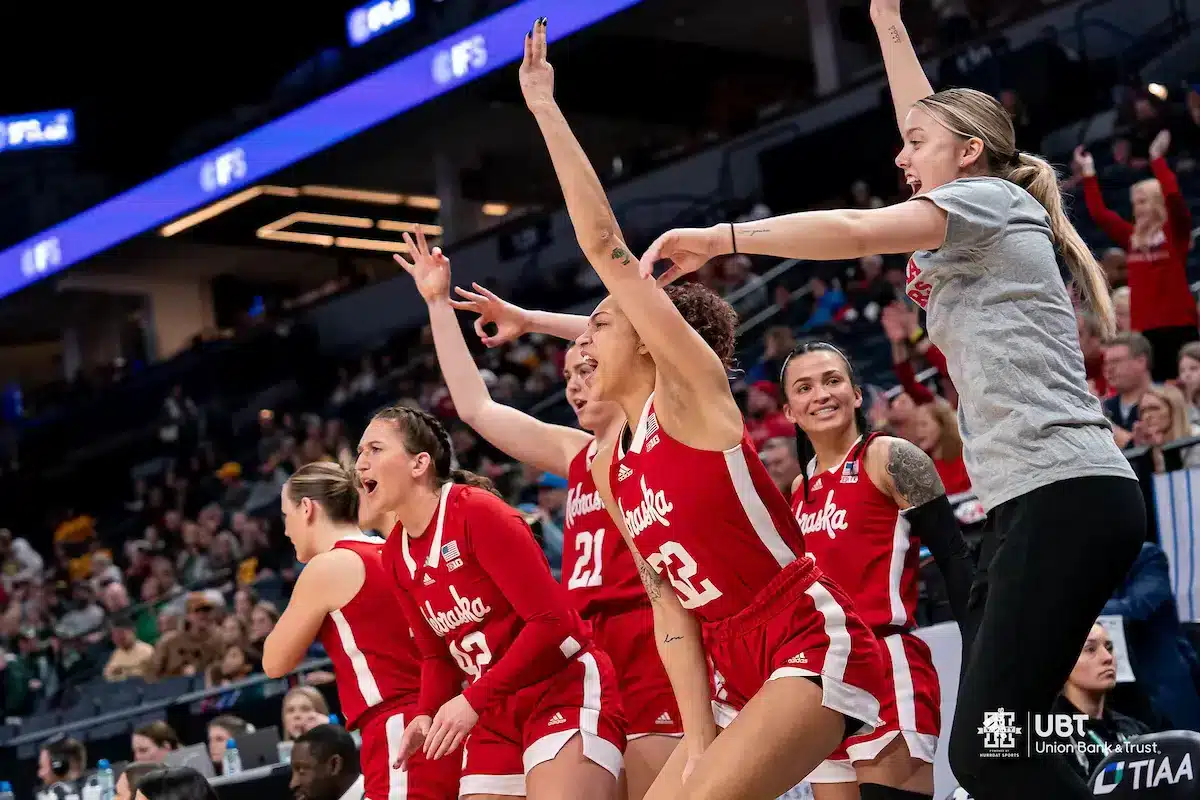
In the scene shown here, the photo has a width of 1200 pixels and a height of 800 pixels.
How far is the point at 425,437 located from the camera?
425cm

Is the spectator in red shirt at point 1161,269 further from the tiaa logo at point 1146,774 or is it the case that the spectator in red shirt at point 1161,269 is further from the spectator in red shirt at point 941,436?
the tiaa logo at point 1146,774

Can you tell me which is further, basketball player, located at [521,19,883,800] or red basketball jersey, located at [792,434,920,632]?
red basketball jersey, located at [792,434,920,632]

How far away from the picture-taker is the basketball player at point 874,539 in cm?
378

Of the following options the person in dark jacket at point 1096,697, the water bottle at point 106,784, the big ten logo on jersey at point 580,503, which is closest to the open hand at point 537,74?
the big ten logo on jersey at point 580,503

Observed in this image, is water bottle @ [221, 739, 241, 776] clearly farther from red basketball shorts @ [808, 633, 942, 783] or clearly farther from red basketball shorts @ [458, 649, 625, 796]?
red basketball shorts @ [808, 633, 942, 783]

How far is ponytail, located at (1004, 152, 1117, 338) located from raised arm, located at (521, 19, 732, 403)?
0.73 m

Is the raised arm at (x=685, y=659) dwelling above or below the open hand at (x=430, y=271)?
below

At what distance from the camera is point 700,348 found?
3.02 metres

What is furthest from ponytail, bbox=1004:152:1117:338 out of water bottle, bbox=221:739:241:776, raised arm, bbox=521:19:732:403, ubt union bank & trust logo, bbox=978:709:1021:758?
water bottle, bbox=221:739:241:776

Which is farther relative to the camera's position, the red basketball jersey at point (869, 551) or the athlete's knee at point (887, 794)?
the red basketball jersey at point (869, 551)

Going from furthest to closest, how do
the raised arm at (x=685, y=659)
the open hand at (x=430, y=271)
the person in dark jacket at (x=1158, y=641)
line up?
the person in dark jacket at (x=1158, y=641)
the open hand at (x=430, y=271)
the raised arm at (x=685, y=659)

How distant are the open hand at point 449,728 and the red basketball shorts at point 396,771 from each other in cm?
47

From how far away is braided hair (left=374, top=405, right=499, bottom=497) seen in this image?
166 inches

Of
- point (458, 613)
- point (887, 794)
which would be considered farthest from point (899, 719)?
point (458, 613)
